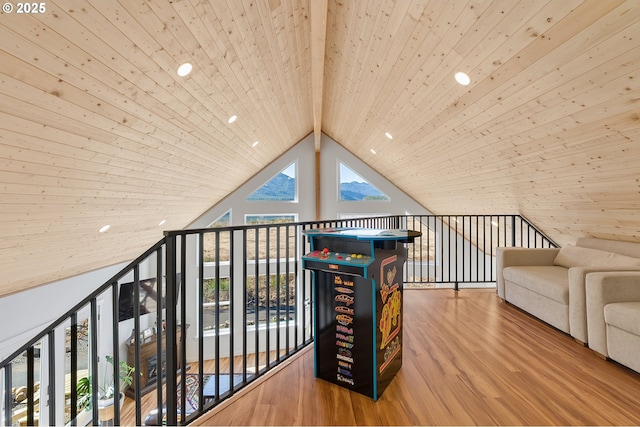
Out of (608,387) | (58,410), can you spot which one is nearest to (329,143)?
(608,387)

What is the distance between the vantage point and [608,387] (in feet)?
6.02

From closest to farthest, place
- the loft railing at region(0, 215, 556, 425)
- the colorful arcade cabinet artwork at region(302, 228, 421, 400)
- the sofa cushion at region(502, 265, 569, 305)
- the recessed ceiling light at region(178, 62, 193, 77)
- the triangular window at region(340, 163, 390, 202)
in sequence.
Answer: the loft railing at region(0, 215, 556, 425), the colorful arcade cabinet artwork at region(302, 228, 421, 400), the recessed ceiling light at region(178, 62, 193, 77), the sofa cushion at region(502, 265, 569, 305), the triangular window at region(340, 163, 390, 202)

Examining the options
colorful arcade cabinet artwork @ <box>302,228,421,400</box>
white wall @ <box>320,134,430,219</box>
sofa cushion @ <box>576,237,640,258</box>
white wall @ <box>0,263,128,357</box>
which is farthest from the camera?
white wall @ <box>320,134,430,219</box>

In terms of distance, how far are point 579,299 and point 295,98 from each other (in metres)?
4.23

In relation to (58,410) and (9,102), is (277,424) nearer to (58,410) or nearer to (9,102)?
(9,102)

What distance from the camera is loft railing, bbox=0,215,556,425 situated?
4.76 ft

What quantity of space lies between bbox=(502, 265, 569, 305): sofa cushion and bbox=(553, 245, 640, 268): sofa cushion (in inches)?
4.7

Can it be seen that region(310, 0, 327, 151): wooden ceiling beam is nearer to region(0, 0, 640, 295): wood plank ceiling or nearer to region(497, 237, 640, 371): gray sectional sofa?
region(0, 0, 640, 295): wood plank ceiling

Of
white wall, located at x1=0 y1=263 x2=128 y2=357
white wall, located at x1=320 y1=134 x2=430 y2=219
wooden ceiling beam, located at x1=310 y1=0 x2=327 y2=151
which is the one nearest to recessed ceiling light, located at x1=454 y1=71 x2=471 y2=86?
wooden ceiling beam, located at x1=310 y1=0 x2=327 y2=151

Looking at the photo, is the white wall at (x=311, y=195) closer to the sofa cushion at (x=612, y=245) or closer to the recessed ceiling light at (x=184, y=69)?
the sofa cushion at (x=612, y=245)

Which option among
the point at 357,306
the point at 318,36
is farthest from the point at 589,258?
the point at 318,36

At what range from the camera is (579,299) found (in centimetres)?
240

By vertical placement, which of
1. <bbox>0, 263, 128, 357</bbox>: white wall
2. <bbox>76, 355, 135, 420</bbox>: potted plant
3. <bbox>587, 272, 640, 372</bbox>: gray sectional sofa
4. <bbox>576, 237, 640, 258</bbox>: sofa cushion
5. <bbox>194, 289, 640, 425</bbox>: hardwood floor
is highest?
<bbox>576, 237, 640, 258</bbox>: sofa cushion

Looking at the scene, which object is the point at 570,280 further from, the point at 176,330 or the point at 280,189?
the point at 280,189
